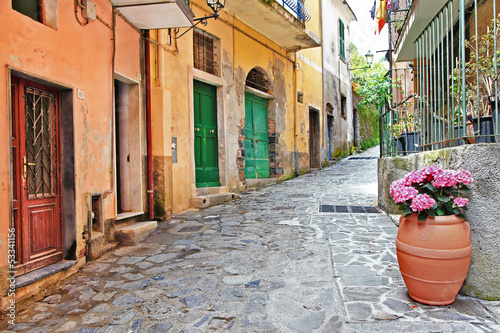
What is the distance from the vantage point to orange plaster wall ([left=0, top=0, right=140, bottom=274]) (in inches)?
120

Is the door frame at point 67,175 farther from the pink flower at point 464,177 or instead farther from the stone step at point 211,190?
the pink flower at point 464,177

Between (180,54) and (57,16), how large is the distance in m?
3.37

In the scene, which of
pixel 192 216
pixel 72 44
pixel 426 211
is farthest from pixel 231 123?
pixel 426 211

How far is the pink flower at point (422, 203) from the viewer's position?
2.62 m

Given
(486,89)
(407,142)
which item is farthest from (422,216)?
(407,142)

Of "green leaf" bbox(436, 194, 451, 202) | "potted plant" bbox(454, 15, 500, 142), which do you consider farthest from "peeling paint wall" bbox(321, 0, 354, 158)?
"green leaf" bbox(436, 194, 451, 202)

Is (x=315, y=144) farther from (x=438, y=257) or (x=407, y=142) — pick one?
(x=438, y=257)

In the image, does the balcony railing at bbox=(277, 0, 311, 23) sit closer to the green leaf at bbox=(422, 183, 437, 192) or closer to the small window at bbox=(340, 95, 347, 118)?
the small window at bbox=(340, 95, 347, 118)

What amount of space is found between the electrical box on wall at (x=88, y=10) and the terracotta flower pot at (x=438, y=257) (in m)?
4.20

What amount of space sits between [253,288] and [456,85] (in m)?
4.35

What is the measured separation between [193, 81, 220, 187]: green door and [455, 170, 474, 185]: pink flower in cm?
577

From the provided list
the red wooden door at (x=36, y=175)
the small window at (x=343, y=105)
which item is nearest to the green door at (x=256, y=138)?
the red wooden door at (x=36, y=175)

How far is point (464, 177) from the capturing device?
8.75 ft

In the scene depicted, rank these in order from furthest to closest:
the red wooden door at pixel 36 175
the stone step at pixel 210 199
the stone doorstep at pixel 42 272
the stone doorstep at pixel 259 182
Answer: the stone doorstep at pixel 259 182, the stone step at pixel 210 199, the red wooden door at pixel 36 175, the stone doorstep at pixel 42 272
